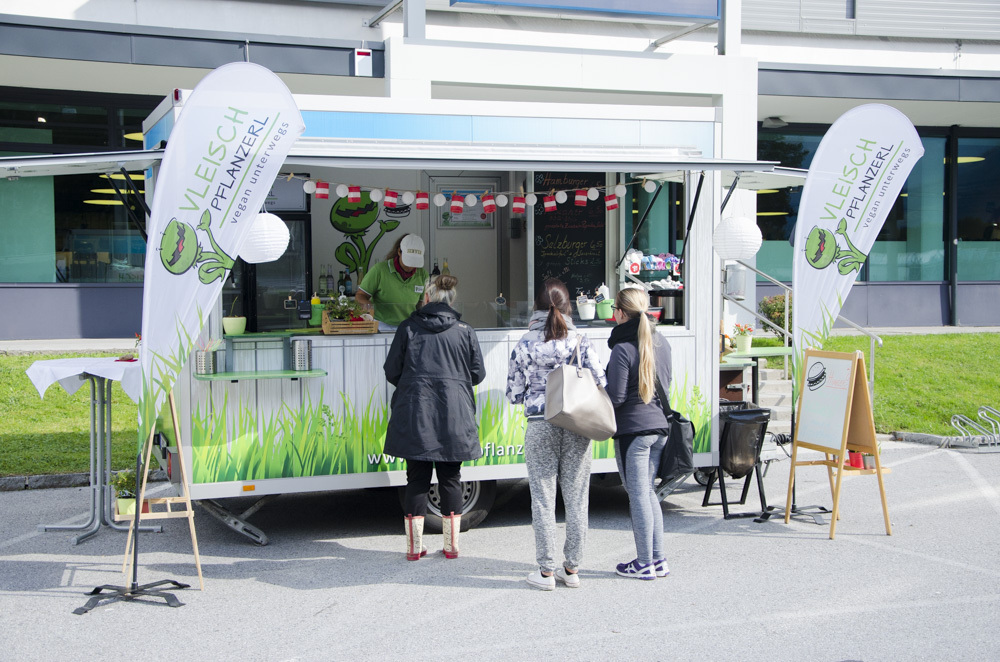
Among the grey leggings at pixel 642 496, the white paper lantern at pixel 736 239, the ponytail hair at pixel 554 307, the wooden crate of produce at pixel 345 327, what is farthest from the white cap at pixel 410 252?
the grey leggings at pixel 642 496

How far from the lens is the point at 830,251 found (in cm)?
647

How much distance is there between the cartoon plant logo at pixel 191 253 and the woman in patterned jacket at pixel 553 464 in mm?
1783

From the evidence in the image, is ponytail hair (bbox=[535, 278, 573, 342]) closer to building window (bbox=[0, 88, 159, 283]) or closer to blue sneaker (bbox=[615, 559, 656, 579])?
blue sneaker (bbox=[615, 559, 656, 579])

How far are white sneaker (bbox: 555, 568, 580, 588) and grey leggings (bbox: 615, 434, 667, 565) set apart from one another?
0.40 meters

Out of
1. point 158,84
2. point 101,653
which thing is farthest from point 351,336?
point 158,84

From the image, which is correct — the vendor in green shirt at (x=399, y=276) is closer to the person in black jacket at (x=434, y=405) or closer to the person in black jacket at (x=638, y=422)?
the person in black jacket at (x=434, y=405)

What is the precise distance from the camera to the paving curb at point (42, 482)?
305 inches

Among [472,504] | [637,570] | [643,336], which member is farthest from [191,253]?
[637,570]

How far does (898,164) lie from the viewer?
21.5ft

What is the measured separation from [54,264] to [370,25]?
542cm

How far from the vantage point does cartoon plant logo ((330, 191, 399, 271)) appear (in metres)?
9.59

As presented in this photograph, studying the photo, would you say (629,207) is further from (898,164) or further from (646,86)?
(646,86)

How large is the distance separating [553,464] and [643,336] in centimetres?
87

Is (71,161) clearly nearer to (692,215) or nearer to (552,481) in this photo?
(552,481)
